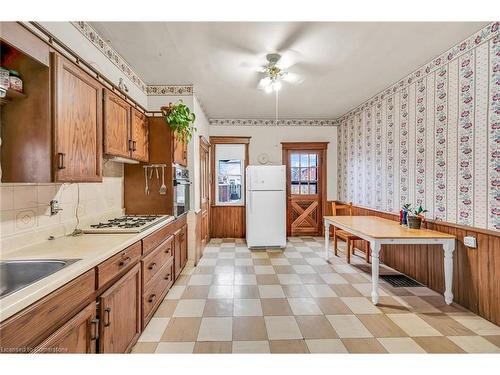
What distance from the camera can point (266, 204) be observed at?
15.9ft

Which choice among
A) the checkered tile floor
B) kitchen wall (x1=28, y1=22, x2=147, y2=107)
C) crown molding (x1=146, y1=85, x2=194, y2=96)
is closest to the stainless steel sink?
the checkered tile floor

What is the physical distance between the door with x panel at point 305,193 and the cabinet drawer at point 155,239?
11.7 ft

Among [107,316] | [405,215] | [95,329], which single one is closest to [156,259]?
[107,316]

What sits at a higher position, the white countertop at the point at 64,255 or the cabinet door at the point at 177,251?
the white countertop at the point at 64,255

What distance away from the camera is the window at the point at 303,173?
5879 millimetres

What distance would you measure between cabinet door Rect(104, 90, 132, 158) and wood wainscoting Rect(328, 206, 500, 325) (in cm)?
329

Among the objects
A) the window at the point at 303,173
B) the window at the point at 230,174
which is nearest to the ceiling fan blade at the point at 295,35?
the window at the point at 230,174

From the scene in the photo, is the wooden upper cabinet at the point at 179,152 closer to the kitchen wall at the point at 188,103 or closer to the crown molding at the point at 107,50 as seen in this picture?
the kitchen wall at the point at 188,103

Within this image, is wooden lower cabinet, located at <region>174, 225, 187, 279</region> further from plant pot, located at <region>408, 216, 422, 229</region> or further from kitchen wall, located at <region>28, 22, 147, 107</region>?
plant pot, located at <region>408, 216, 422, 229</region>

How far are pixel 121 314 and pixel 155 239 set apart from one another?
76 centimetres

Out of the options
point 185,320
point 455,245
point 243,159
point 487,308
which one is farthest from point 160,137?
point 487,308

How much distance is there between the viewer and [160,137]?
10.1ft

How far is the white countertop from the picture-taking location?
94cm

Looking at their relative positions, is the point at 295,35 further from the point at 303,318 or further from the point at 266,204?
the point at 266,204
